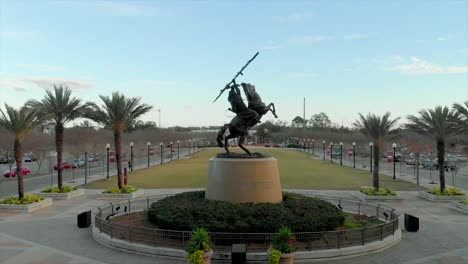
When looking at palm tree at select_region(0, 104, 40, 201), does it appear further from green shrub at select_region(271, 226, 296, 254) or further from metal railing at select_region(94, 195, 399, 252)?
green shrub at select_region(271, 226, 296, 254)

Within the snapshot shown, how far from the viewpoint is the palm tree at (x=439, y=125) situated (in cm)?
3098

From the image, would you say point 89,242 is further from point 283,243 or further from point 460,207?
point 460,207

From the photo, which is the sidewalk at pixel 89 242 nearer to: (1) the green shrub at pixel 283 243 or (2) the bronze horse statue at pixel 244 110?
(1) the green shrub at pixel 283 243

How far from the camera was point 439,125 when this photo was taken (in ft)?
103

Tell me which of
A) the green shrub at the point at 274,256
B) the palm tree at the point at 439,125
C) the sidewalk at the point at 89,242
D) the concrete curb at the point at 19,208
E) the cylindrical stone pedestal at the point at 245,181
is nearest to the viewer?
the green shrub at the point at 274,256

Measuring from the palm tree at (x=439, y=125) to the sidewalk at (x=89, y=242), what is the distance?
23.8 ft

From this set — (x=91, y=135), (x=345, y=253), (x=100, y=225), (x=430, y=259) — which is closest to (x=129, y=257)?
(x=100, y=225)

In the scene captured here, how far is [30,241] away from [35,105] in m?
15.9

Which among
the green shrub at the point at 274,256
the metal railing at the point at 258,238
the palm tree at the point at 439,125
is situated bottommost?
the metal railing at the point at 258,238

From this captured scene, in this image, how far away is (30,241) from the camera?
18.0 m

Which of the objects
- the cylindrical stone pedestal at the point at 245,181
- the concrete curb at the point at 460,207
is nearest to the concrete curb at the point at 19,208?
the cylindrical stone pedestal at the point at 245,181

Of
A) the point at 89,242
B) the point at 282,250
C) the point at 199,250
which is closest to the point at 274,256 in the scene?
the point at 282,250

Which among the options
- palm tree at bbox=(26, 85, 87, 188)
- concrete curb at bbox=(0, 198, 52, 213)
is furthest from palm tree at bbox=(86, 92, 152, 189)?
concrete curb at bbox=(0, 198, 52, 213)

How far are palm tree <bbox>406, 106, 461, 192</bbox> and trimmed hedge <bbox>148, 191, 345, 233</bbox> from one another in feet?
54.6
